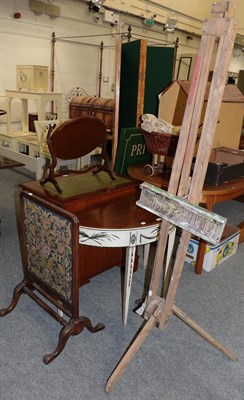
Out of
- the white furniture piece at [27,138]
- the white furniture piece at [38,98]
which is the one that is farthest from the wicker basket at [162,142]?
the white furniture piece at [38,98]

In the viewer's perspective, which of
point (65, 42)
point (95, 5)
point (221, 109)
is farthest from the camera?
point (65, 42)

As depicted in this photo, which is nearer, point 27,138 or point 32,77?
point 32,77

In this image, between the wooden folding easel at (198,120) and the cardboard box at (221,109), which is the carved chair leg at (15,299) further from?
the cardboard box at (221,109)

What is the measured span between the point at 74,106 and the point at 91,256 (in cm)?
313

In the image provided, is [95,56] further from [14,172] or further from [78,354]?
[78,354]

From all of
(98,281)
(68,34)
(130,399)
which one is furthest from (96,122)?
(68,34)

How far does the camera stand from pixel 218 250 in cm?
241

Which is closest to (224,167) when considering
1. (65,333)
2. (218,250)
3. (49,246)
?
(218,250)

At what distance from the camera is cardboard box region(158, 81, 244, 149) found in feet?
8.32

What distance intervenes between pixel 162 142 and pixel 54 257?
3.17 ft

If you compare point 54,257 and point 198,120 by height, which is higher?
point 198,120

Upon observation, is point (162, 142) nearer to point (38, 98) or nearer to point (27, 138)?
point (38, 98)

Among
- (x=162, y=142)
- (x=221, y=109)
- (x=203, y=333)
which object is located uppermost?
(x=221, y=109)

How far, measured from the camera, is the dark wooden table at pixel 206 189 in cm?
205
